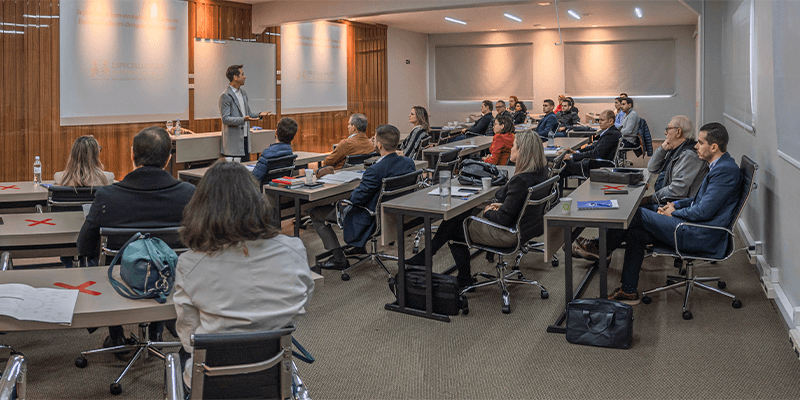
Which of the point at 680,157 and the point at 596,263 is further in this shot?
the point at 596,263

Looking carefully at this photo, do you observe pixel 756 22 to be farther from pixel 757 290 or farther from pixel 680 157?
pixel 757 290

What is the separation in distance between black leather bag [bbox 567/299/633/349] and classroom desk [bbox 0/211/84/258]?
2846 mm

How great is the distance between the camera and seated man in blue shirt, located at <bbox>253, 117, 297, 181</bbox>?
6094 mm

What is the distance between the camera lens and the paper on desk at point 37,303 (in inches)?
86.7

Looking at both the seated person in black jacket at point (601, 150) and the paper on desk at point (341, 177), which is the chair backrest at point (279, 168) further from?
the seated person in black jacket at point (601, 150)

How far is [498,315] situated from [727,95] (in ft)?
20.2

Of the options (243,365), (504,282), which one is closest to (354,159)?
(504,282)

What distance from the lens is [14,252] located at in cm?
374

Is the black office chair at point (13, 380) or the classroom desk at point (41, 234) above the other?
the classroom desk at point (41, 234)

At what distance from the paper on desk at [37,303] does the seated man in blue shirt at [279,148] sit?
3.71 meters

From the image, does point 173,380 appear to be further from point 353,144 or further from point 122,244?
point 353,144

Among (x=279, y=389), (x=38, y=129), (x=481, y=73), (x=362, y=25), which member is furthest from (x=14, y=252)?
(x=481, y=73)

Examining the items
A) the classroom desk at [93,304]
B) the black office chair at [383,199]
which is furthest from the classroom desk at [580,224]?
the classroom desk at [93,304]

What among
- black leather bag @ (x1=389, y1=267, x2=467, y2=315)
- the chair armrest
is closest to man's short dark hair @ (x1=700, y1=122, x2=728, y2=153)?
black leather bag @ (x1=389, y1=267, x2=467, y2=315)
